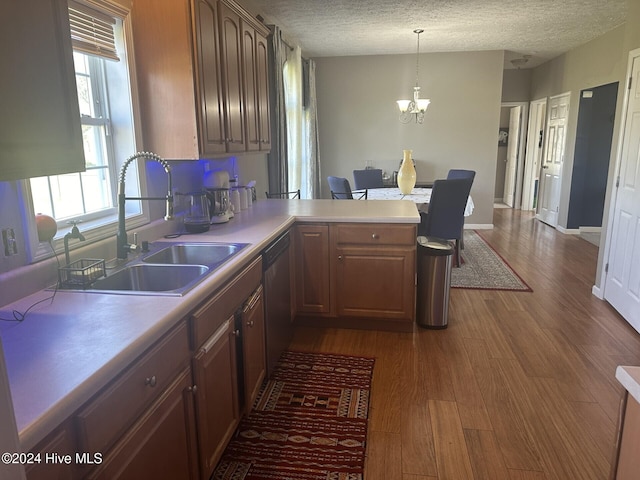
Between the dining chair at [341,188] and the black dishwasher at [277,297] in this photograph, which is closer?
the black dishwasher at [277,297]

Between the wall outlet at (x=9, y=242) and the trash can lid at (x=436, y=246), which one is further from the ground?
the wall outlet at (x=9, y=242)

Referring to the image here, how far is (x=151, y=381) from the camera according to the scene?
1.26m

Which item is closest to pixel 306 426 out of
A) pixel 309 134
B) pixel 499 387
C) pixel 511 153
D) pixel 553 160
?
pixel 499 387

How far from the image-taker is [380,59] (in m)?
6.85

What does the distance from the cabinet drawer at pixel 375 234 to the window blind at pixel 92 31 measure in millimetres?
1709

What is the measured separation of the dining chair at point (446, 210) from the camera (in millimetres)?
4289

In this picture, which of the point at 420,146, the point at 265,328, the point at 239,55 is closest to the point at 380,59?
the point at 420,146

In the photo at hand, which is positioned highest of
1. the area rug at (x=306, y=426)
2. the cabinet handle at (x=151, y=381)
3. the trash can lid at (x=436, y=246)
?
the cabinet handle at (x=151, y=381)

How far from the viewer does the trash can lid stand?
10.8ft

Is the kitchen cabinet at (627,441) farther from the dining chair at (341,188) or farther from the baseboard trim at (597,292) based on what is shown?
the dining chair at (341,188)

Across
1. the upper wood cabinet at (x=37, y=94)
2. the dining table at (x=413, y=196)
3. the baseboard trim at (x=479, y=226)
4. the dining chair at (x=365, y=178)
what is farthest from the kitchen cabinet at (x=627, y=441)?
the baseboard trim at (x=479, y=226)

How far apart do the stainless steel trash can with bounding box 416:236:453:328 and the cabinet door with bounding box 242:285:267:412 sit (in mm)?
Result: 1446

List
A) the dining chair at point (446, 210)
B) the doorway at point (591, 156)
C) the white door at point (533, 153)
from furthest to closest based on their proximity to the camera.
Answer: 1. the white door at point (533, 153)
2. the doorway at point (591, 156)
3. the dining chair at point (446, 210)

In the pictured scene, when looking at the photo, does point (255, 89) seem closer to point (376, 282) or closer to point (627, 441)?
point (376, 282)
